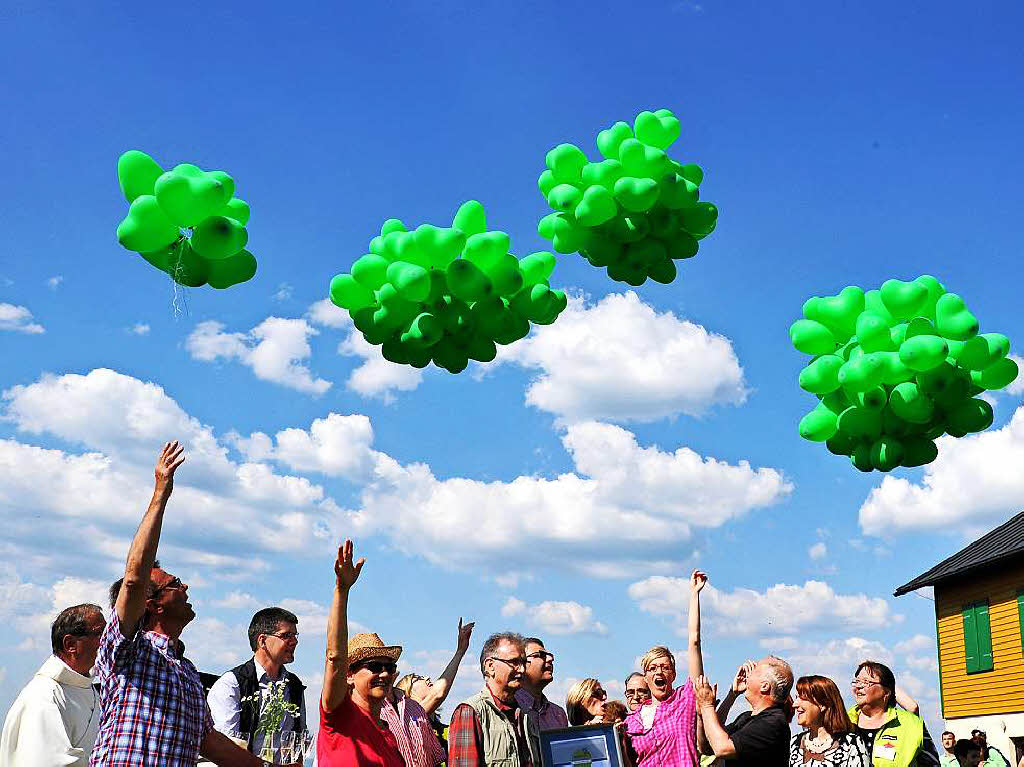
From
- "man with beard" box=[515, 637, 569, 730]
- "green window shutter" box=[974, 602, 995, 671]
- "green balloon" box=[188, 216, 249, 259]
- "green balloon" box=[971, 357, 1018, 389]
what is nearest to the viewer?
"green balloon" box=[188, 216, 249, 259]

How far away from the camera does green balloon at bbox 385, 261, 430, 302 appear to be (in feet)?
15.0

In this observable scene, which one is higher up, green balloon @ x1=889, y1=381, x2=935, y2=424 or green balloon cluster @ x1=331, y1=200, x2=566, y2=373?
green balloon cluster @ x1=331, y1=200, x2=566, y2=373

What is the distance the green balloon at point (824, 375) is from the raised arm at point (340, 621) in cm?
249

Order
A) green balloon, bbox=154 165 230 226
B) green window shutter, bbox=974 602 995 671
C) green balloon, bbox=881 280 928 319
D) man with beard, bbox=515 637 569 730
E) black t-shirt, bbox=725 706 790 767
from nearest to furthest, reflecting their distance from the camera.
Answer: green balloon, bbox=154 165 230 226 < black t-shirt, bbox=725 706 790 767 < green balloon, bbox=881 280 928 319 < man with beard, bbox=515 637 569 730 < green window shutter, bbox=974 602 995 671

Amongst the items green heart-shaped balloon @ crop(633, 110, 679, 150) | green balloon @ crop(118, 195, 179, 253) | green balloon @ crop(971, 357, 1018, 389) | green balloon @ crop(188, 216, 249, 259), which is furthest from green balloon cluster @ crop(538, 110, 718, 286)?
green balloon @ crop(118, 195, 179, 253)

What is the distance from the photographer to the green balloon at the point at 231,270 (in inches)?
171

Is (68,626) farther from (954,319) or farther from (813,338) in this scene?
(954,319)

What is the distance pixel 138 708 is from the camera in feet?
10.9

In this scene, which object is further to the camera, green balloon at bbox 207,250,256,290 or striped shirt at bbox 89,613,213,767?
green balloon at bbox 207,250,256,290

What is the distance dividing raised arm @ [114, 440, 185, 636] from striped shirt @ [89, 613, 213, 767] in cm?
7

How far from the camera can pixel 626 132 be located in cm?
497

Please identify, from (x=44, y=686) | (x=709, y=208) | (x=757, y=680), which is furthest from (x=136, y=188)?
(x=757, y=680)

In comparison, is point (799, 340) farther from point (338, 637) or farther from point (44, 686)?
point (44, 686)

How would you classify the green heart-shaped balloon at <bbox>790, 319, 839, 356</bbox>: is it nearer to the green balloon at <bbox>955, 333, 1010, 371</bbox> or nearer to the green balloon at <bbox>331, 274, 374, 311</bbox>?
the green balloon at <bbox>955, 333, 1010, 371</bbox>
